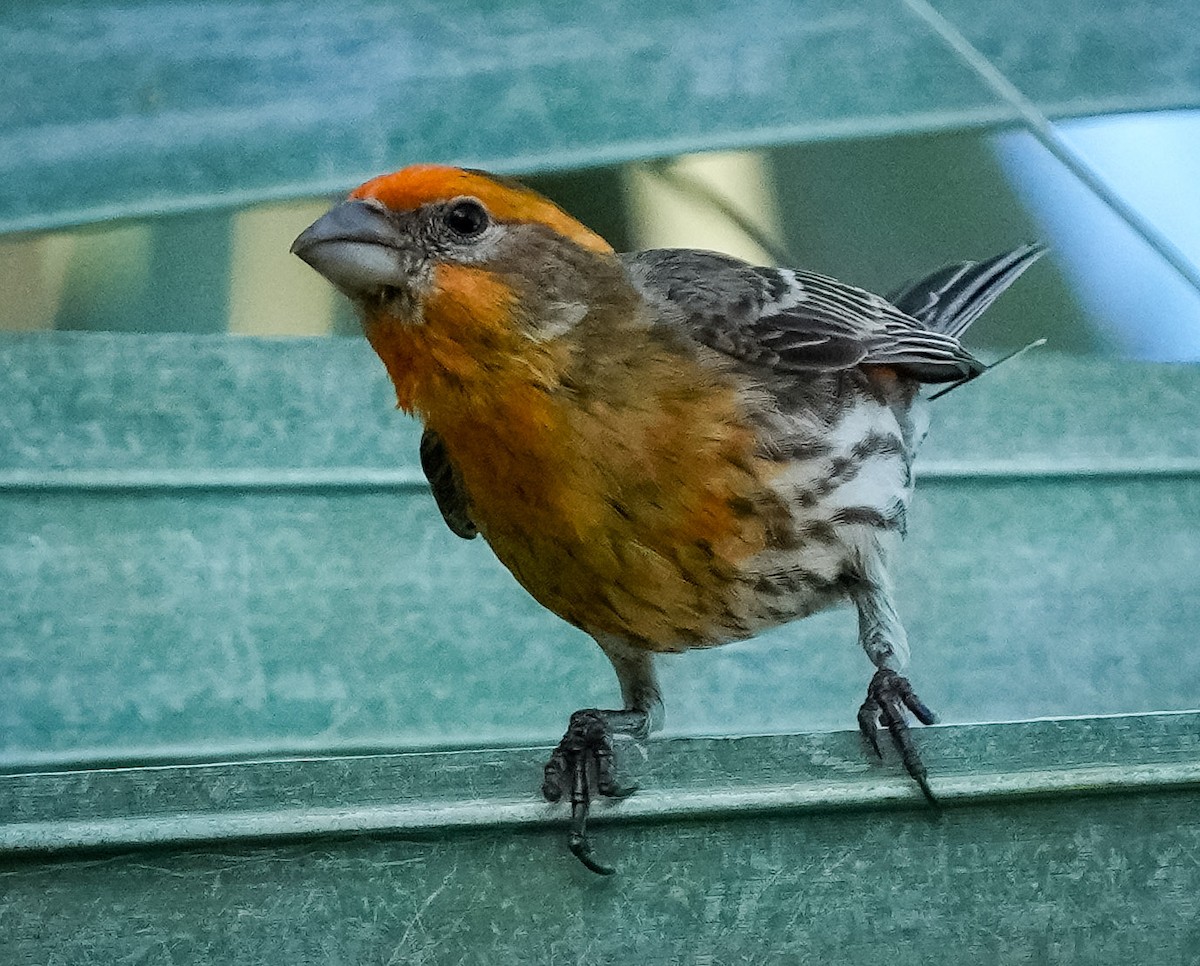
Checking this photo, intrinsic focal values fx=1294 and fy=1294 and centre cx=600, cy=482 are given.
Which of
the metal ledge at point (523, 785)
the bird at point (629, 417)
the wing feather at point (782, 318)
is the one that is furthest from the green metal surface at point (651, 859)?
the wing feather at point (782, 318)

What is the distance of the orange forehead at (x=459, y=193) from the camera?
1.74 metres

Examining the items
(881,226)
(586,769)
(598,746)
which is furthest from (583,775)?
(881,226)

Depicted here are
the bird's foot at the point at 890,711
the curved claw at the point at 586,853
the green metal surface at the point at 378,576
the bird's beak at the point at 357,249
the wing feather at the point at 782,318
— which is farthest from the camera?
the green metal surface at the point at 378,576

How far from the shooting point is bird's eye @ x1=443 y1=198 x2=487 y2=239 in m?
1.75

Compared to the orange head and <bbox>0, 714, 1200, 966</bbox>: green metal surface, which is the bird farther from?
<bbox>0, 714, 1200, 966</bbox>: green metal surface

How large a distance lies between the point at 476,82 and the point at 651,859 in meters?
2.21

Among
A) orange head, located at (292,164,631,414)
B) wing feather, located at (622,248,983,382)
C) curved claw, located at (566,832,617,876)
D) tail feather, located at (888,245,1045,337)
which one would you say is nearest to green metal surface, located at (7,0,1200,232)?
tail feather, located at (888,245,1045,337)

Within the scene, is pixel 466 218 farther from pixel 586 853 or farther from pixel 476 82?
pixel 476 82

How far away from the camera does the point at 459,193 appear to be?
1768 mm

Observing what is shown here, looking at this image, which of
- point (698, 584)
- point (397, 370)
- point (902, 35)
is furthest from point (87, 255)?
point (902, 35)

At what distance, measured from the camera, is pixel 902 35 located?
3148 mm

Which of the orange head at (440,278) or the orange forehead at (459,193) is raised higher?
the orange forehead at (459,193)

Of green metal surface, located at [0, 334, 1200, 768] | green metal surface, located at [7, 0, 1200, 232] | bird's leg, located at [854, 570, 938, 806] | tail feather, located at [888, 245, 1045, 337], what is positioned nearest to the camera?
bird's leg, located at [854, 570, 938, 806]

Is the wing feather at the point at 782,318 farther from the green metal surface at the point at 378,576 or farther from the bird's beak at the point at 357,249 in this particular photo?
the green metal surface at the point at 378,576
